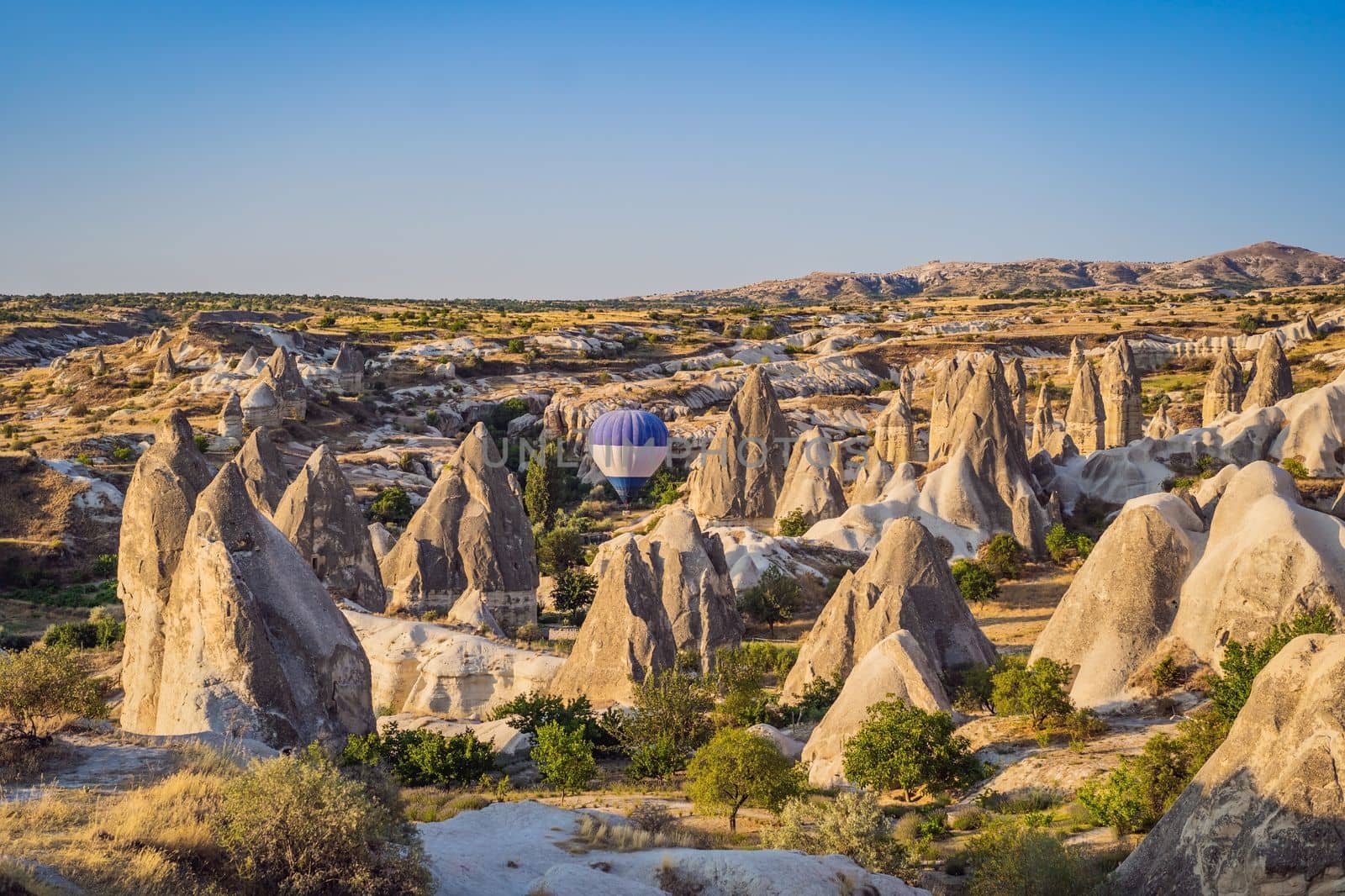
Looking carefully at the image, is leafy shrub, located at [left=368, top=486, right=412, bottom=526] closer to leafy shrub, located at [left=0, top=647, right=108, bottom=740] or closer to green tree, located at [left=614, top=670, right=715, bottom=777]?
green tree, located at [left=614, top=670, right=715, bottom=777]

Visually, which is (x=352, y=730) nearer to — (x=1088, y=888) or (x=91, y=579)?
(x=1088, y=888)

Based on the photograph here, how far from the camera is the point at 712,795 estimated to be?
43.7 ft

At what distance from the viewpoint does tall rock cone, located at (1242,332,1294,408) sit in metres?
51.9

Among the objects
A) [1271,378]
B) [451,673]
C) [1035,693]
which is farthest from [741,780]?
[1271,378]

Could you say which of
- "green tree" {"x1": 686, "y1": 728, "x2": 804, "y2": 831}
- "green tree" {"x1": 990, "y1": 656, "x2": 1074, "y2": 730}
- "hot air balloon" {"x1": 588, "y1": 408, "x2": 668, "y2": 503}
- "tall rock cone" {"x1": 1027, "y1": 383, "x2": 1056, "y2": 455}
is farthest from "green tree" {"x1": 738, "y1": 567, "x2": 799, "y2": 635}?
"hot air balloon" {"x1": 588, "y1": 408, "x2": 668, "y2": 503}

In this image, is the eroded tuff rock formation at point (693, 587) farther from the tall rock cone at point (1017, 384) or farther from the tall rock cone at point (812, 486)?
the tall rock cone at point (1017, 384)

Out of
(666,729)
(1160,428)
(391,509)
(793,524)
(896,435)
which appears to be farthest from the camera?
(896,435)

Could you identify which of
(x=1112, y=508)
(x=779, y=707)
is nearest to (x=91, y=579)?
(x=779, y=707)

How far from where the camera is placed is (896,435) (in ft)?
160

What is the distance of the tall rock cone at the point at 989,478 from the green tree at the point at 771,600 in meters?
7.88

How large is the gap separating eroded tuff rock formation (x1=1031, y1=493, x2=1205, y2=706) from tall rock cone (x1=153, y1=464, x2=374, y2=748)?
35.5 ft

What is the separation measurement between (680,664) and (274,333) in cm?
6231

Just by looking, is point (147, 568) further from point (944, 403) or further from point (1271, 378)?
point (1271, 378)

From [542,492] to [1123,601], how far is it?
31.1 m
